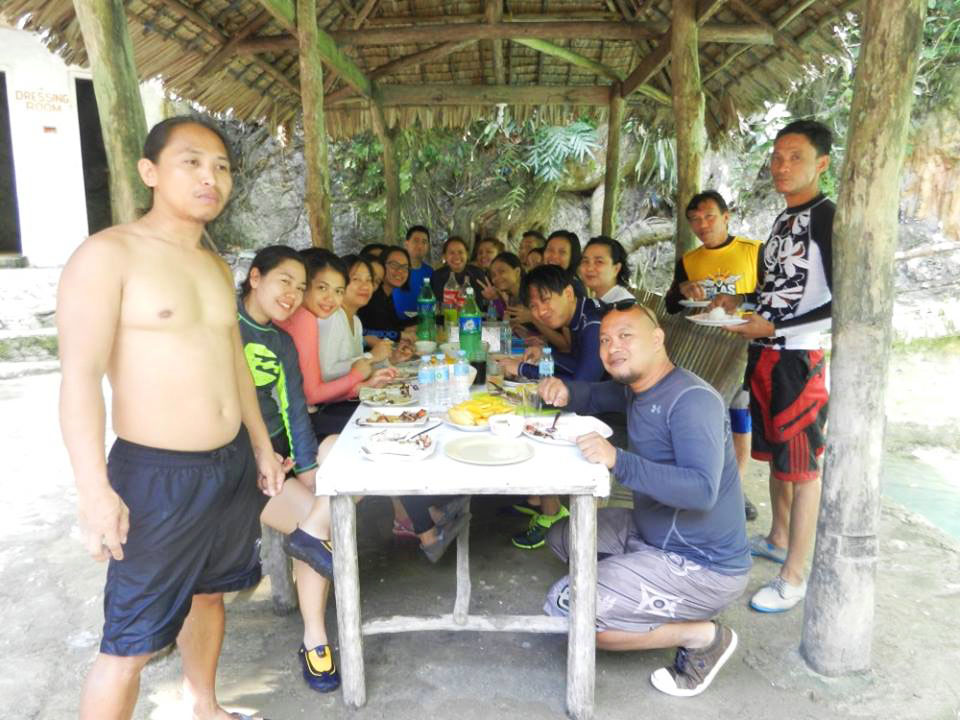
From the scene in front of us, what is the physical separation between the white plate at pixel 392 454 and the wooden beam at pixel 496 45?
15.1 feet

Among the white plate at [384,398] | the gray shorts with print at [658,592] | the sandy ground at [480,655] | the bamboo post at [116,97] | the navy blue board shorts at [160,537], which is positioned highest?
the bamboo post at [116,97]

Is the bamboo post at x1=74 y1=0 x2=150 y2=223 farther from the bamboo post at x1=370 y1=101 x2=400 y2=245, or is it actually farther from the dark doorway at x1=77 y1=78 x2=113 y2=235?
the dark doorway at x1=77 y1=78 x2=113 y2=235

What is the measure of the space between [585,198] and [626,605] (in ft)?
37.4

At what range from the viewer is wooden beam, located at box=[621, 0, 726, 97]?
4433mm

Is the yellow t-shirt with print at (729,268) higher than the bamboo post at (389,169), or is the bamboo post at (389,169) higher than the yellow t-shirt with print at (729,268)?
the bamboo post at (389,169)

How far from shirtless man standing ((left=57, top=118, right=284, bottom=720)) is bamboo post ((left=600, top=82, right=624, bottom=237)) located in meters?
6.06

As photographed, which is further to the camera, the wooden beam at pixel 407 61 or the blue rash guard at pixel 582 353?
the wooden beam at pixel 407 61

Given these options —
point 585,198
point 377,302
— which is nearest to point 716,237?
point 377,302

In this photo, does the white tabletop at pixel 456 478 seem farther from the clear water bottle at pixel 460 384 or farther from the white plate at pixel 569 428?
the clear water bottle at pixel 460 384

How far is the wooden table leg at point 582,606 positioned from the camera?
2.06 metres

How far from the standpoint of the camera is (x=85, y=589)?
3.13 metres

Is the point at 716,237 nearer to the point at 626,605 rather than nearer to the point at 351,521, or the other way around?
the point at 626,605

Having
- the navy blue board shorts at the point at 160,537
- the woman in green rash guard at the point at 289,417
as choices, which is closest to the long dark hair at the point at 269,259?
the woman in green rash guard at the point at 289,417

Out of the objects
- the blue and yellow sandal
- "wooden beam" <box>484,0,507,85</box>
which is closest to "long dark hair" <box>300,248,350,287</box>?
the blue and yellow sandal
